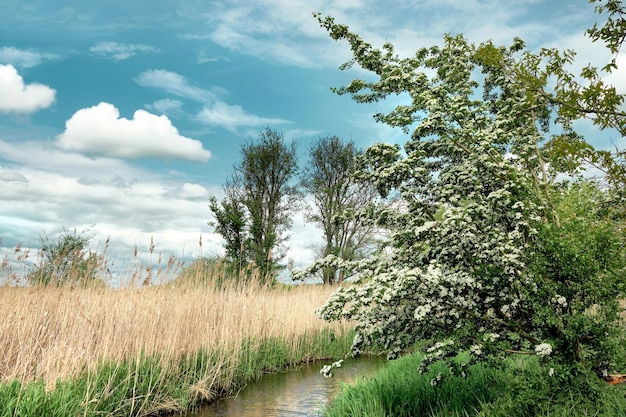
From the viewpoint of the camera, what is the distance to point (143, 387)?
7.32 metres

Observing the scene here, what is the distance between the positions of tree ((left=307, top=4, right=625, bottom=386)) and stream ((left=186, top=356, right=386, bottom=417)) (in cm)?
284

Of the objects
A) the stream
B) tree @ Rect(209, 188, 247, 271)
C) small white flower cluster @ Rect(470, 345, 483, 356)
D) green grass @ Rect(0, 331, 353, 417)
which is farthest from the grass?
tree @ Rect(209, 188, 247, 271)

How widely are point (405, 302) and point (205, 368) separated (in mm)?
5068

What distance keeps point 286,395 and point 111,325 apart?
11.4 feet

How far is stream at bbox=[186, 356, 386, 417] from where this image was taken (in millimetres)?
7730

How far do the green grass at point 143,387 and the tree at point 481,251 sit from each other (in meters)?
1.20

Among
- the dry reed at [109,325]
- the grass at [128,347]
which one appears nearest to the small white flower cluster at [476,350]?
the grass at [128,347]

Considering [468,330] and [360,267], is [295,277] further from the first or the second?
[468,330]

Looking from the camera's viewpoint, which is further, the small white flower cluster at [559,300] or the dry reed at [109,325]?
the dry reed at [109,325]

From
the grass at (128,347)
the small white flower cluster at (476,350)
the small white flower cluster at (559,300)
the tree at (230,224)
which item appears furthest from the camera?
the tree at (230,224)

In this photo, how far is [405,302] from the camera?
18.6 feet

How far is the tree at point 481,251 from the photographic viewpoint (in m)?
5.11

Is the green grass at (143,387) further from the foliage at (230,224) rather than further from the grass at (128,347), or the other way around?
the foliage at (230,224)

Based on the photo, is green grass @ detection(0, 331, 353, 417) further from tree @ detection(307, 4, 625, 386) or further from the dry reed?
tree @ detection(307, 4, 625, 386)
